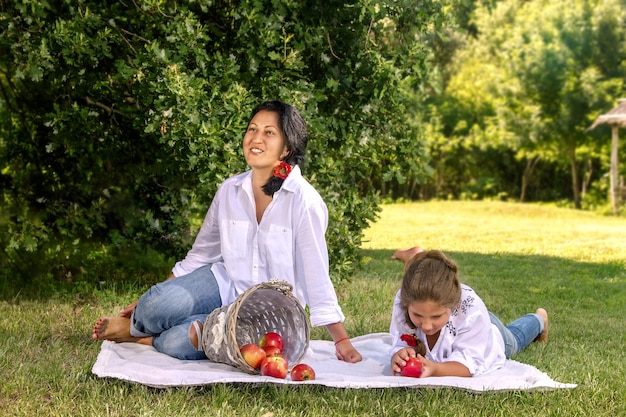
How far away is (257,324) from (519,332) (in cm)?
153

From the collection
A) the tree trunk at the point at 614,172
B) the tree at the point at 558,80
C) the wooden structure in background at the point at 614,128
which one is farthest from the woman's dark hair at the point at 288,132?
the tree at the point at 558,80

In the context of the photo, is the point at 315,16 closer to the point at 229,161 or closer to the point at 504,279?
the point at 229,161

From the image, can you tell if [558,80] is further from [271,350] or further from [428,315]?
[271,350]

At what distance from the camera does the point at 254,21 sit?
18.2 ft

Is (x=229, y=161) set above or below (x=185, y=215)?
above

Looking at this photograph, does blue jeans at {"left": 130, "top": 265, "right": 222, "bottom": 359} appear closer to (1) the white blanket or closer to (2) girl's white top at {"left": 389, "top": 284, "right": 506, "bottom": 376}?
(1) the white blanket

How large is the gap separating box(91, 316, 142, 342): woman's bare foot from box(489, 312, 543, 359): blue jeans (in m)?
1.91

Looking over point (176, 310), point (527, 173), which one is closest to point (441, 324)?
point (176, 310)

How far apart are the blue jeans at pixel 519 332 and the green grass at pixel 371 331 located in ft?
0.25

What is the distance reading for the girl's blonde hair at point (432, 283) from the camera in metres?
3.58

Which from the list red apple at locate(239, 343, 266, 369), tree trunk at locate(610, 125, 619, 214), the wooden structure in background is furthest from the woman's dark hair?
tree trunk at locate(610, 125, 619, 214)

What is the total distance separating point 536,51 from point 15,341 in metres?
20.6

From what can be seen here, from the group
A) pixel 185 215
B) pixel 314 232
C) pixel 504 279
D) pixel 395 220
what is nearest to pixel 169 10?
pixel 185 215

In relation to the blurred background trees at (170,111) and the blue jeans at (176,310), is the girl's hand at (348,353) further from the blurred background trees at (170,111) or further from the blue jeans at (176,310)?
the blurred background trees at (170,111)
